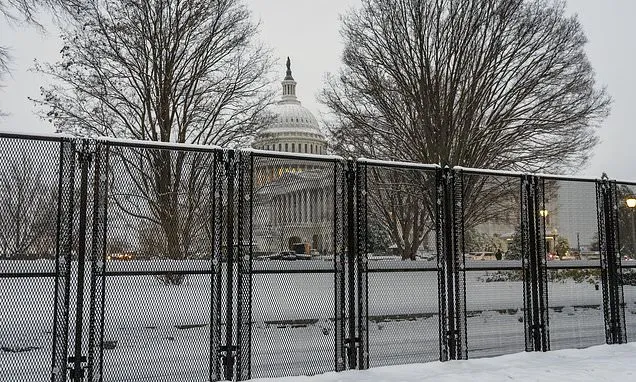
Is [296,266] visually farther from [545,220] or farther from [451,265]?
[545,220]

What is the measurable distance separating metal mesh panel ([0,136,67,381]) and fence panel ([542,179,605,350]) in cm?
774

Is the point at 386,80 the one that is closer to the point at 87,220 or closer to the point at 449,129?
the point at 449,129

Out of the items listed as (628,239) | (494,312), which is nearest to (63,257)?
(494,312)

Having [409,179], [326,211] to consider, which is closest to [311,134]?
[409,179]

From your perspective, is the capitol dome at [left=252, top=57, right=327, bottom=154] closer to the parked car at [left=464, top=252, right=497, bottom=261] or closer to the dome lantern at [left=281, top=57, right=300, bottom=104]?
the dome lantern at [left=281, top=57, right=300, bottom=104]

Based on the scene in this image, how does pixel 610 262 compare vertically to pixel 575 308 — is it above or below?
above

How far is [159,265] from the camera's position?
7.60 metres

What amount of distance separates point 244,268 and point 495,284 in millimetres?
4307

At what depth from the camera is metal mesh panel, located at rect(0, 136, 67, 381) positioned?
6930 mm

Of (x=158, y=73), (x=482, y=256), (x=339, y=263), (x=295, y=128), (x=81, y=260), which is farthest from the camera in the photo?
(x=295, y=128)

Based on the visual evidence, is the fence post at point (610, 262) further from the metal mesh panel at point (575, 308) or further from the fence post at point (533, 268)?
the fence post at point (533, 268)

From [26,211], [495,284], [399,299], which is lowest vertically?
[399,299]

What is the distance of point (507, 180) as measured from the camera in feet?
37.3

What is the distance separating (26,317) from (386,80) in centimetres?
2120
